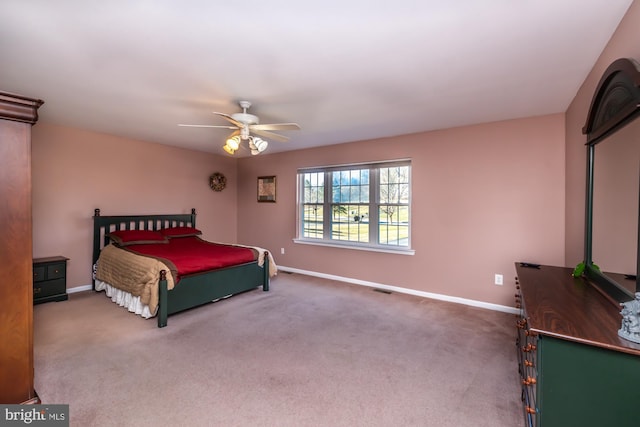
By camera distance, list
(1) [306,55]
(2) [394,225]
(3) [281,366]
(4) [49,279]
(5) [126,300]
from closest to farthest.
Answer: (1) [306,55] < (3) [281,366] < (5) [126,300] < (4) [49,279] < (2) [394,225]

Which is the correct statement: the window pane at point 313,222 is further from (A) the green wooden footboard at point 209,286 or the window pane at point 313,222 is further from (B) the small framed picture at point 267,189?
(A) the green wooden footboard at point 209,286

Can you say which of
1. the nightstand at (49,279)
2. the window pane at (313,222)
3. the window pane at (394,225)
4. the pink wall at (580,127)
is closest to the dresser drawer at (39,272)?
the nightstand at (49,279)

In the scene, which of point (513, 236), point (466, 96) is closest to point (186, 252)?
point (466, 96)

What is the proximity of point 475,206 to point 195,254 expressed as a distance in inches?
145

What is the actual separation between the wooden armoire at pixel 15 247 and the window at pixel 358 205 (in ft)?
12.6

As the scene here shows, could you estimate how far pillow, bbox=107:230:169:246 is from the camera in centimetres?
411

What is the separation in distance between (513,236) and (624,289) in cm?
220

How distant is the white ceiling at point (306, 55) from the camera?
161 cm

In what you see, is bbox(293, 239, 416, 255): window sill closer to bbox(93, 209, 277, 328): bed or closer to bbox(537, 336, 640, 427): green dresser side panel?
bbox(93, 209, 277, 328): bed

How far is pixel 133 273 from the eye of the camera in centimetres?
332

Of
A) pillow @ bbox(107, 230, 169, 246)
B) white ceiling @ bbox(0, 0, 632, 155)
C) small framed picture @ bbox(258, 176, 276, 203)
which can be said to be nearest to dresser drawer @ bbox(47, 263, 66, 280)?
pillow @ bbox(107, 230, 169, 246)

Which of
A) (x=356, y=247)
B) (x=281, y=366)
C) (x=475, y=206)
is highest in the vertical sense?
(x=475, y=206)

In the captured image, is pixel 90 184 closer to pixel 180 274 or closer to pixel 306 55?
pixel 180 274

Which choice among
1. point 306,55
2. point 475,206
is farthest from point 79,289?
point 475,206
